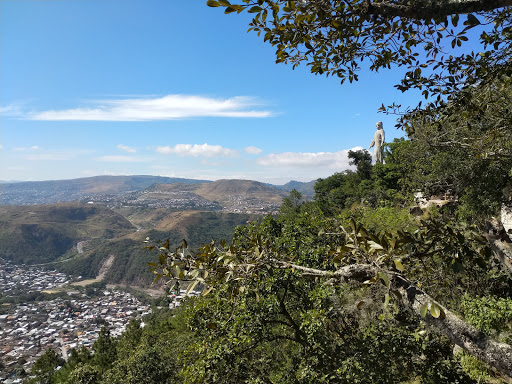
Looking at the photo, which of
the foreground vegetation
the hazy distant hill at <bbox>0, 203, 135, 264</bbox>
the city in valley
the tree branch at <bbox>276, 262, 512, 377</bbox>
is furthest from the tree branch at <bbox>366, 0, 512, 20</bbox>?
the hazy distant hill at <bbox>0, 203, 135, 264</bbox>

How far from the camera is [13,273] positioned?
139625 millimetres

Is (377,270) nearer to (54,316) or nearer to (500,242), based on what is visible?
(500,242)

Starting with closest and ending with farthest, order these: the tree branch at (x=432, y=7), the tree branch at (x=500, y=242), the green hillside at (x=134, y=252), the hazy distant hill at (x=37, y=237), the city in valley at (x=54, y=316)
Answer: the tree branch at (x=432, y=7) → the tree branch at (x=500, y=242) → the city in valley at (x=54, y=316) → the green hillside at (x=134, y=252) → the hazy distant hill at (x=37, y=237)

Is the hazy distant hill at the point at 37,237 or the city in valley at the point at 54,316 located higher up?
the hazy distant hill at the point at 37,237


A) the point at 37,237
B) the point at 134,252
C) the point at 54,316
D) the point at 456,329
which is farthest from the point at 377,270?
the point at 37,237

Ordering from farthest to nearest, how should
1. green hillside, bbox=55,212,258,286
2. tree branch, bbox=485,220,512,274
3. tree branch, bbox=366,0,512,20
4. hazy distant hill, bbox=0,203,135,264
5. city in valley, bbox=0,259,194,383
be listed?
hazy distant hill, bbox=0,203,135,264 < green hillside, bbox=55,212,258,286 < city in valley, bbox=0,259,194,383 < tree branch, bbox=485,220,512,274 < tree branch, bbox=366,0,512,20

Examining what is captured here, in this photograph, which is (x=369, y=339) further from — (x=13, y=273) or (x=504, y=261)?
(x=13, y=273)

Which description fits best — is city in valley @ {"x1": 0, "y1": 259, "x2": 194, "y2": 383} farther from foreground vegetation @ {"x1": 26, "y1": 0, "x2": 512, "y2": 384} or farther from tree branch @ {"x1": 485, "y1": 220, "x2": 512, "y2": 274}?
tree branch @ {"x1": 485, "y1": 220, "x2": 512, "y2": 274}

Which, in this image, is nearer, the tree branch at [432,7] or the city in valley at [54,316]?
the tree branch at [432,7]

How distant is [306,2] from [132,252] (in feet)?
524

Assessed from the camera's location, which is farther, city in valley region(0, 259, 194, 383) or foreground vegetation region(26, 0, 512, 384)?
city in valley region(0, 259, 194, 383)

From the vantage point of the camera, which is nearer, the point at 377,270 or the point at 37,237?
the point at 377,270

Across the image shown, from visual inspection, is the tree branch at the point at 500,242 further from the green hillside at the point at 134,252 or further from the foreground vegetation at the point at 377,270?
the green hillside at the point at 134,252

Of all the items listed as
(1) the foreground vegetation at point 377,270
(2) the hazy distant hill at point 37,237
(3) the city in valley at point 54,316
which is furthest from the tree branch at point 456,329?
(2) the hazy distant hill at point 37,237
